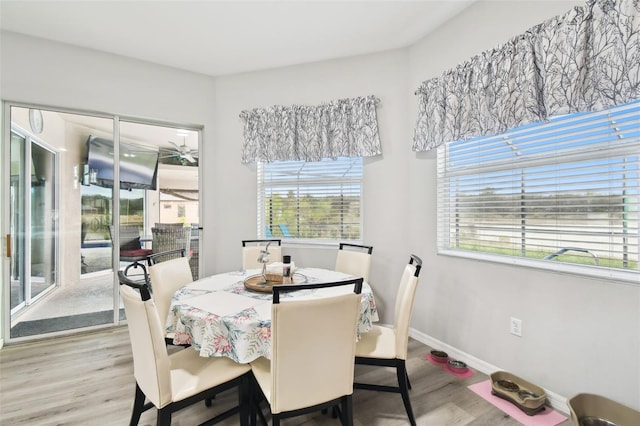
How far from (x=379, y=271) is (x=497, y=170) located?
4.87 ft

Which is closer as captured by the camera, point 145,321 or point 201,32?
point 145,321

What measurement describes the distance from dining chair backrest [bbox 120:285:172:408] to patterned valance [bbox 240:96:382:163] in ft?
7.63

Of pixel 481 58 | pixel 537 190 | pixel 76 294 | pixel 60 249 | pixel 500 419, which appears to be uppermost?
pixel 481 58

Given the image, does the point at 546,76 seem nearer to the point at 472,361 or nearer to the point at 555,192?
the point at 555,192

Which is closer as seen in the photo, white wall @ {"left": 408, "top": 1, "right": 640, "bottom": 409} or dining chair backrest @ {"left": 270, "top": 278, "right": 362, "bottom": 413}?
dining chair backrest @ {"left": 270, "top": 278, "right": 362, "bottom": 413}

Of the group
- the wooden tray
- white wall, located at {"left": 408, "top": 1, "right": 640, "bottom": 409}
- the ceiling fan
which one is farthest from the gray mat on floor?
white wall, located at {"left": 408, "top": 1, "right": 640, "bottom": 409}

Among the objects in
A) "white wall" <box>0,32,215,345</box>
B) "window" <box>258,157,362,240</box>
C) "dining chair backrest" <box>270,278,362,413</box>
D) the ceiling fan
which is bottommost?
"dining chair backrest" <box>270,278,362,413</box>

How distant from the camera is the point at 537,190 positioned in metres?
2.07

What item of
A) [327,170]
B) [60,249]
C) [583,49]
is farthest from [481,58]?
[60,249]

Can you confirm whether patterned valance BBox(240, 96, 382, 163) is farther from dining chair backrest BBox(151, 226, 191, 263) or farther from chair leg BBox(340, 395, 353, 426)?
chair leg BBox(340, 395, 353, 426)

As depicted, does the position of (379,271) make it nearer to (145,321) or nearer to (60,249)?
(145,321)

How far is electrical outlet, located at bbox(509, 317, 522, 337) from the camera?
211 cm

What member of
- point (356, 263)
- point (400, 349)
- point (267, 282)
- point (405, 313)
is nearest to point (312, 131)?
A: point (356, 263)

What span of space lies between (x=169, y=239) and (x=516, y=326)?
3532 mm
